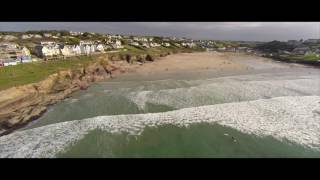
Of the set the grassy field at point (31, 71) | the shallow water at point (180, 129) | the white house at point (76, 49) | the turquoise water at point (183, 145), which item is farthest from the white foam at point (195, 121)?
the white house at point (76, 49)

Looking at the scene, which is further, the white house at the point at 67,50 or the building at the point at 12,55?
the white house at the point at 67,50

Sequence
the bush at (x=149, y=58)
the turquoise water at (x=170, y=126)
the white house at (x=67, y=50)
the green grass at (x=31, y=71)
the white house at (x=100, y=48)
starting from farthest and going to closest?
the white house at (x=100, y=48), the bush at (x=149, y=58), the white house at (x=67, y=50), the green grass at (x=31, y=71), the turquoise water at (x=170, y=126)

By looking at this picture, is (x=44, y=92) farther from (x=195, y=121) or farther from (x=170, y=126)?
(x=195, y=121)

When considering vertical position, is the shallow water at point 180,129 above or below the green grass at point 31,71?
below

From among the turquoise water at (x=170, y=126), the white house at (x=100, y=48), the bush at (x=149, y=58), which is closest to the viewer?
the turquoise water at (x=170, y=126)

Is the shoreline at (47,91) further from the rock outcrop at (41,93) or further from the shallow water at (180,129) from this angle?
the shallow water at (180,129)
